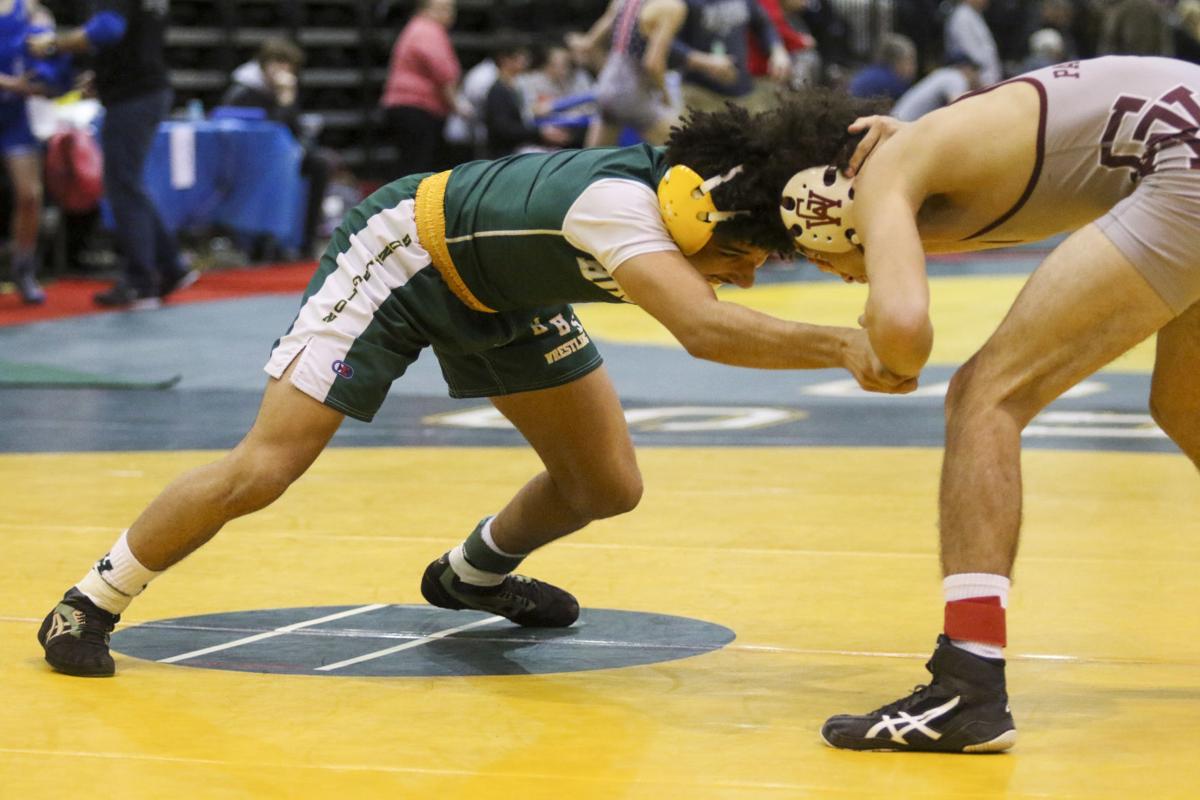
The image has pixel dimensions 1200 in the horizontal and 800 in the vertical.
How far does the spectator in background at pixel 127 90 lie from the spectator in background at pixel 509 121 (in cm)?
578

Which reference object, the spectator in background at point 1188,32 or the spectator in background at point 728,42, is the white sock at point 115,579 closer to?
the spectator in background at point 728,42

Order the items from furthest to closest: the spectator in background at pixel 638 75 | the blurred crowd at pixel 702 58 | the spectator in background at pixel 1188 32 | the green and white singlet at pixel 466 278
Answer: the spectator in background at pixel 1188 32 < the blurred crowd at pixel 702 58 < the spectator in background at pixel 638 75 < the green and white singlet at pixel 466 278

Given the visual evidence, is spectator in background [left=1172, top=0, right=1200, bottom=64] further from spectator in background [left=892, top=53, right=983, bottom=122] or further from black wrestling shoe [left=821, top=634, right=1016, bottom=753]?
black wrestling shoe [left=821, top=634, right=1016, bottom=753]

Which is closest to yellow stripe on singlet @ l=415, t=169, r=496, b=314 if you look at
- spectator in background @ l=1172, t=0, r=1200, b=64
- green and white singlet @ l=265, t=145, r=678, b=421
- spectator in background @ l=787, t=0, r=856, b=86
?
green and white singlet @ l=265, t=145, r=678, b=421

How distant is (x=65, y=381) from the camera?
7816 mm

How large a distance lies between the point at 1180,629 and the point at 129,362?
18.4 ft

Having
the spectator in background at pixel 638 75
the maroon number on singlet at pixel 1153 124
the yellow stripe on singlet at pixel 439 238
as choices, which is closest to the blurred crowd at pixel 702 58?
the spectator in background at pixel 638 75

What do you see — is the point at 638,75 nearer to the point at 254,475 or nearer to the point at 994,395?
the point at 254,475

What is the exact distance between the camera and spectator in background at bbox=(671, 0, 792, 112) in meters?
10.8

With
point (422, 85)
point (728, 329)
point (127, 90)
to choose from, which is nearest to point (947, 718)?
point (728, 329)

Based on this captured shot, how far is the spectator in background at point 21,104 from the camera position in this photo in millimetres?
10031

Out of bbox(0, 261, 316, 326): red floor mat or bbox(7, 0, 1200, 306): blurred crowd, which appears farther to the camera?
bbox(0, 261, 316, 326): red floor mat

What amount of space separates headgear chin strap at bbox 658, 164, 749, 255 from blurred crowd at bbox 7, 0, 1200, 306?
0.38 metres

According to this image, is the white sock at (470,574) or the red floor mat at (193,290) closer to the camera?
the white sock at (470,574)
